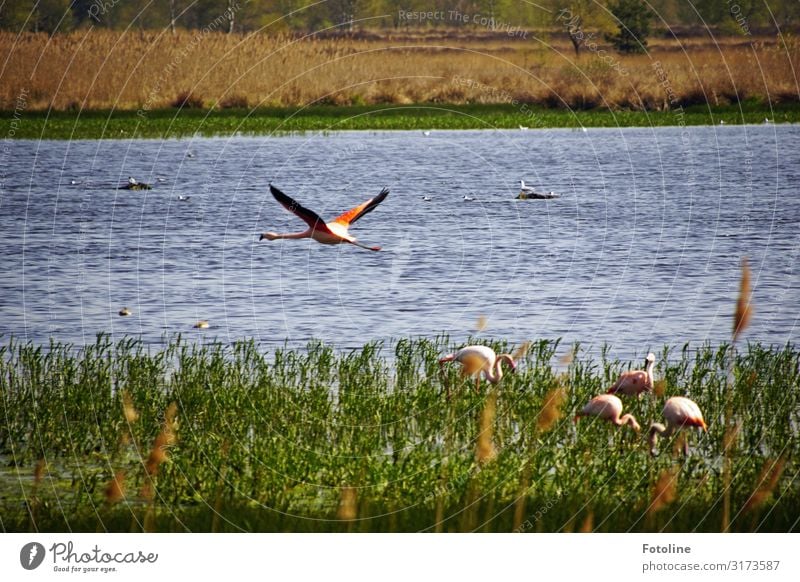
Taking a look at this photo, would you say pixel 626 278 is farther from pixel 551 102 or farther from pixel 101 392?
pixel 551 102

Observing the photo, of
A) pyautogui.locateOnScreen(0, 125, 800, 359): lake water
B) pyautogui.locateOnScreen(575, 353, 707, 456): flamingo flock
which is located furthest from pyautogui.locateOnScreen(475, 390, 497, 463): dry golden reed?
pyautogui.locateOnScreen(0, 125, 800, 359): lake water

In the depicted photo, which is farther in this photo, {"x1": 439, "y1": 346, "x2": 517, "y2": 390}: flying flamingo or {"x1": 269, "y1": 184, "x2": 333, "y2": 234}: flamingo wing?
{"x1": 439, "y1": 346, "x2": 517, "y2": 390}: flying flamingo

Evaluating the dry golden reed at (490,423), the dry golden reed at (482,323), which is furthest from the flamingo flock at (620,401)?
the dry golden reed at (482,323)

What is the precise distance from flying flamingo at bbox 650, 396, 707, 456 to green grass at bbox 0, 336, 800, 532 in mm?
284

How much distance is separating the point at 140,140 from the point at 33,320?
3954 centimetres

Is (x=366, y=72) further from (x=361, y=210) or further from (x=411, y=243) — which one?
(x=361, y=210)

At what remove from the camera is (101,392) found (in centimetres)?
1661

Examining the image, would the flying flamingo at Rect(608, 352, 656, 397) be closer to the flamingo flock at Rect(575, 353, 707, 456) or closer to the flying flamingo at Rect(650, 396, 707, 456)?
the flamingo flock at Rect(575, 353, 707, 456)

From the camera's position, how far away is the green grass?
12945 millimetres

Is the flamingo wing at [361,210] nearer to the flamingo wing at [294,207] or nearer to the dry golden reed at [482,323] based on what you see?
the flamingo wing at [294,207]

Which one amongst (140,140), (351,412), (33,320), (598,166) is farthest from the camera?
(140,140)

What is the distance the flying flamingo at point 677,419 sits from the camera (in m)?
13.9

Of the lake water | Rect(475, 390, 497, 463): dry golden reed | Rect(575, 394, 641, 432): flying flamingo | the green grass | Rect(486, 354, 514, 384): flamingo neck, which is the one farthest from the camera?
the lake water

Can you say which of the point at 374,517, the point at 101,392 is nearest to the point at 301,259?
the point at 101,392
